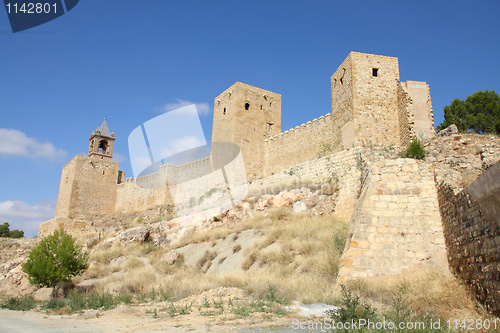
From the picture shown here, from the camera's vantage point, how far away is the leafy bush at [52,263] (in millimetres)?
10164

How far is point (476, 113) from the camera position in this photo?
19250 mm

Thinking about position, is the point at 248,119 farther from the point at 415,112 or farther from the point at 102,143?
the point at 102,143

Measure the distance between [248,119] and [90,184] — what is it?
567 inches

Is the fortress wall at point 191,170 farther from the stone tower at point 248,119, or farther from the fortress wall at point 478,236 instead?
the fortress wall at point 478,236

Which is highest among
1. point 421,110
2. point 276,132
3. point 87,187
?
point 276,132

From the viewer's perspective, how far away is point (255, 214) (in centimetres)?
1314

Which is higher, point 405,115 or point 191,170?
point 191,170

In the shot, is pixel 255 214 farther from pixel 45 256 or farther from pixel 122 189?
pixel 122 189

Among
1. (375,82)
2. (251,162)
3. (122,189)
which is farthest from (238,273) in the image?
(122,189)

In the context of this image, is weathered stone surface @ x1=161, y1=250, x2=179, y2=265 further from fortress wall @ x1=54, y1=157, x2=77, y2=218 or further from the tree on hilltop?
fortress wall @ x1=54, y1=157, x2=77, y2=218

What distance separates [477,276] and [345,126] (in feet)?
32.7

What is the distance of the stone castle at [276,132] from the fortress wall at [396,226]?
20.0 feet

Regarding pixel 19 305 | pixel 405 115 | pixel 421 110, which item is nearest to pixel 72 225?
pixel 19 305

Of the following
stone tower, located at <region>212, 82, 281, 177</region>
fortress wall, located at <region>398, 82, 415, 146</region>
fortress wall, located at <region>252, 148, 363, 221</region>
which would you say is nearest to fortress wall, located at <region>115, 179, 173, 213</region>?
stone tower, located at <region>212, 82, 281, 177</region>
